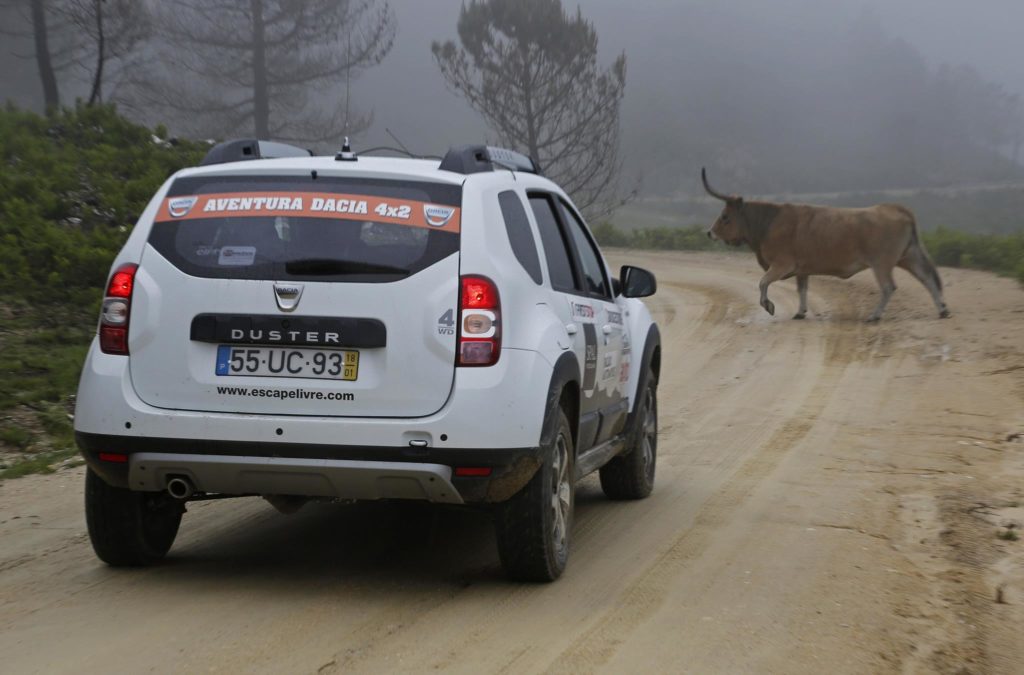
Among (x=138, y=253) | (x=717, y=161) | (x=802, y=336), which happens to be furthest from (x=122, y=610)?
(x=717, y=161)

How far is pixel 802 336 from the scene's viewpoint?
712 inches

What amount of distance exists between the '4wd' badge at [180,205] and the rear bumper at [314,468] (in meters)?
0.98

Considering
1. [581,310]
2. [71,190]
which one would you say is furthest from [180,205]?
[71,190]

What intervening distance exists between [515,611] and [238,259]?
1830mm

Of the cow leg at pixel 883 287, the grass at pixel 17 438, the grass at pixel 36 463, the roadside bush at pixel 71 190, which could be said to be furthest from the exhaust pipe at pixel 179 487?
the cow leg at pixel 883 287

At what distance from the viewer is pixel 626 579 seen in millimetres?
6051

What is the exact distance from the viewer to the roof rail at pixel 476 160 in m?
5.89

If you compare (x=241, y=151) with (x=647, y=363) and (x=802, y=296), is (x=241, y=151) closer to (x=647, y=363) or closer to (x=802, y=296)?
(x=647, y=363)

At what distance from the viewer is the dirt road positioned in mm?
4840

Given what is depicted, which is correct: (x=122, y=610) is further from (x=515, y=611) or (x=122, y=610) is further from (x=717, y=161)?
(x=717, y=161)

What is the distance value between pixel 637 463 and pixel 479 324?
2.98 meters

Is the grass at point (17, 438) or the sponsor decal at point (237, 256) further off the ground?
the sponsor decal at point (237, 256)

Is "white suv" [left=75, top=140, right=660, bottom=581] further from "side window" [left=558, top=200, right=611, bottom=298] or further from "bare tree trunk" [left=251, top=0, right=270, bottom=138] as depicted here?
"bare tree trunk" [left=251, top=0, right=270, bottom=138]

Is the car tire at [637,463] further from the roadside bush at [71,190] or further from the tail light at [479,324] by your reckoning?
the roadside bush at [71,190]
